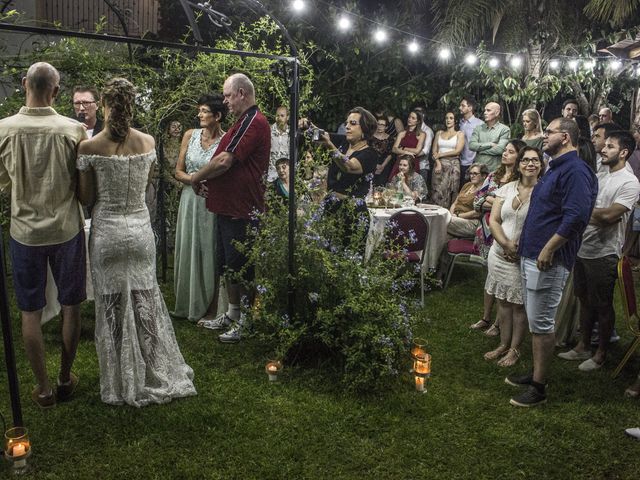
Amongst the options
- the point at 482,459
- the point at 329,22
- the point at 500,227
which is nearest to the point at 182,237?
the point at 500,227

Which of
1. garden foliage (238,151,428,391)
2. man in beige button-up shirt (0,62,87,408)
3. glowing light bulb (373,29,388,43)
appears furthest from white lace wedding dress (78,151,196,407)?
glowing light bulb (373,29,388,43)

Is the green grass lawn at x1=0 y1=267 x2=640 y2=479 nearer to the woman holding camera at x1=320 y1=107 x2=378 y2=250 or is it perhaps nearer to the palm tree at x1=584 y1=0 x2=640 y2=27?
the woman holding camera at x1=320 y1=107 x2=378 y2=250

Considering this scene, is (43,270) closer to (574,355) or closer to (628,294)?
(628,294)

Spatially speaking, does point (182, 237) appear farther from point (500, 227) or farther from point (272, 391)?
point (500, 227)

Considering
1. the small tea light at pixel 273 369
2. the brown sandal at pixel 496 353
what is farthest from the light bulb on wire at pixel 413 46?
the small tea light at pixel 273 369

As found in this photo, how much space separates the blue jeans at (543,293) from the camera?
3.69 m

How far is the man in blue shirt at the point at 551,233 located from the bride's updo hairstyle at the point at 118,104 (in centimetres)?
243

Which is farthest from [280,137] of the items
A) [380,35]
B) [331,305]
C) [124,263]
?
[124,263]

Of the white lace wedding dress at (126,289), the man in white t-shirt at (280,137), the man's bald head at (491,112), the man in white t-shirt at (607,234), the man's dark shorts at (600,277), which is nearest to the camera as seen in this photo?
the white lace wedding dress at (126,289)

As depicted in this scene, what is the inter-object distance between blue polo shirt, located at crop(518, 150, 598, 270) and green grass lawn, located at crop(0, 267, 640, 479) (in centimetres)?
102

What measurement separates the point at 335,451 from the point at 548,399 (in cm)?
160

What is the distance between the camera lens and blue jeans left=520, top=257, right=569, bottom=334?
12.1ft

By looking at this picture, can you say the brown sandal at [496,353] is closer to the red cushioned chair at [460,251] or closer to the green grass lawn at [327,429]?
the green grass lawn at [327,429]

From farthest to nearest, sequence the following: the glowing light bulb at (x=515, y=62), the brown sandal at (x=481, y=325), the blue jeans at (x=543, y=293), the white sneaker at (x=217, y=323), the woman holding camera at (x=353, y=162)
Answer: the glowing light bulb at (x=515, y=62) < the brown sandal at (x=481, y=325) < the woman holding camera at (x=353, y=162) < the white sneaker at (x=217, y=323) < the blue jeans at (x=543, y=293)
